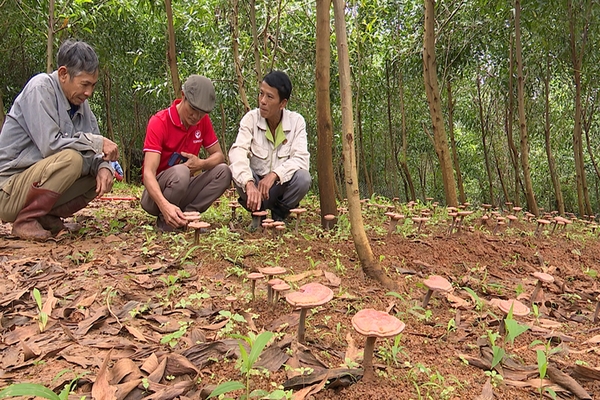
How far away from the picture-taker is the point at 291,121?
423 centimetres

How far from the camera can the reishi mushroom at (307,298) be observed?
169 centimetres

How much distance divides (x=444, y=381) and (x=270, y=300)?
1.02 meters

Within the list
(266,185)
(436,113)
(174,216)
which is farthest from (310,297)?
(436,113)

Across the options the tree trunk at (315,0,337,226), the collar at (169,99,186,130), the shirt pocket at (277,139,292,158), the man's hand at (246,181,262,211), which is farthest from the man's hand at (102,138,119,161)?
the tree trunk at (315,0,337,226)

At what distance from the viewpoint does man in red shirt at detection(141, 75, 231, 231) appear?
11.5 feet

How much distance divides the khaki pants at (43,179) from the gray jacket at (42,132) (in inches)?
2.8

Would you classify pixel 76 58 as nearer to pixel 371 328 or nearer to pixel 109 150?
pixel 109 150

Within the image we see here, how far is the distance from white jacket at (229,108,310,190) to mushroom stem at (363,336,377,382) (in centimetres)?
259

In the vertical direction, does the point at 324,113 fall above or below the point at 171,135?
above

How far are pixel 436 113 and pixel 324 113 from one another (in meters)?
3.03

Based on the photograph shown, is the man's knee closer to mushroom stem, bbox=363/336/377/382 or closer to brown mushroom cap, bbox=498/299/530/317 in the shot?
brown mushroom cap, bbox=498/299/530/317

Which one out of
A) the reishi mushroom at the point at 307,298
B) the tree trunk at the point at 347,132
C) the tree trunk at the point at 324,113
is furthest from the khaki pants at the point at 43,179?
the reishi mushroom at the point at 307,298

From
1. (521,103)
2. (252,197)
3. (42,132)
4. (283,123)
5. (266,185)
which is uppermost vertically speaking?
(521,103)

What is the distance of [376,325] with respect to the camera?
1.50m
